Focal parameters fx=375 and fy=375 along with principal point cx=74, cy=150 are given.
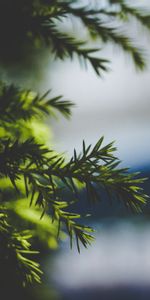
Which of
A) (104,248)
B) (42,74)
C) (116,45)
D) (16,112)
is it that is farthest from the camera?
(104,248)

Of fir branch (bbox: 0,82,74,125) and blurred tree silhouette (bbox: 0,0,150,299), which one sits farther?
fir branch (bbox: 0,82,74,125)

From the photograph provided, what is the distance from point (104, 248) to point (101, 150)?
590 cm

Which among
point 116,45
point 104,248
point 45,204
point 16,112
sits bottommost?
point 104,248

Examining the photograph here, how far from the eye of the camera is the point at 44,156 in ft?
1.77

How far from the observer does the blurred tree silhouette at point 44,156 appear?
19.6 inches

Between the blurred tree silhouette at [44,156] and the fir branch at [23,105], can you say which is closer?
the blurred tree silhouette at [44,156]

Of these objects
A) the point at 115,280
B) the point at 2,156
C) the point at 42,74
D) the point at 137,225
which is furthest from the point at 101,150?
the point at 115,280

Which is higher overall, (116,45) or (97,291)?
(116,45)

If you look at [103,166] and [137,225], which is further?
[137,225]

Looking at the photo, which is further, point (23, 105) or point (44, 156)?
point (23, 105)

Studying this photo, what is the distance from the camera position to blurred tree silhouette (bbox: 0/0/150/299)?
0.50 meters

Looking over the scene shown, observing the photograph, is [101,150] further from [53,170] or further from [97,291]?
[97,291]

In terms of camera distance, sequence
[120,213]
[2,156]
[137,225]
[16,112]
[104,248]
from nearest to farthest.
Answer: [2,156] → [16,112] → [120,213] → [137,225] → [104,248]

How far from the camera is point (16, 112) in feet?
2.19
